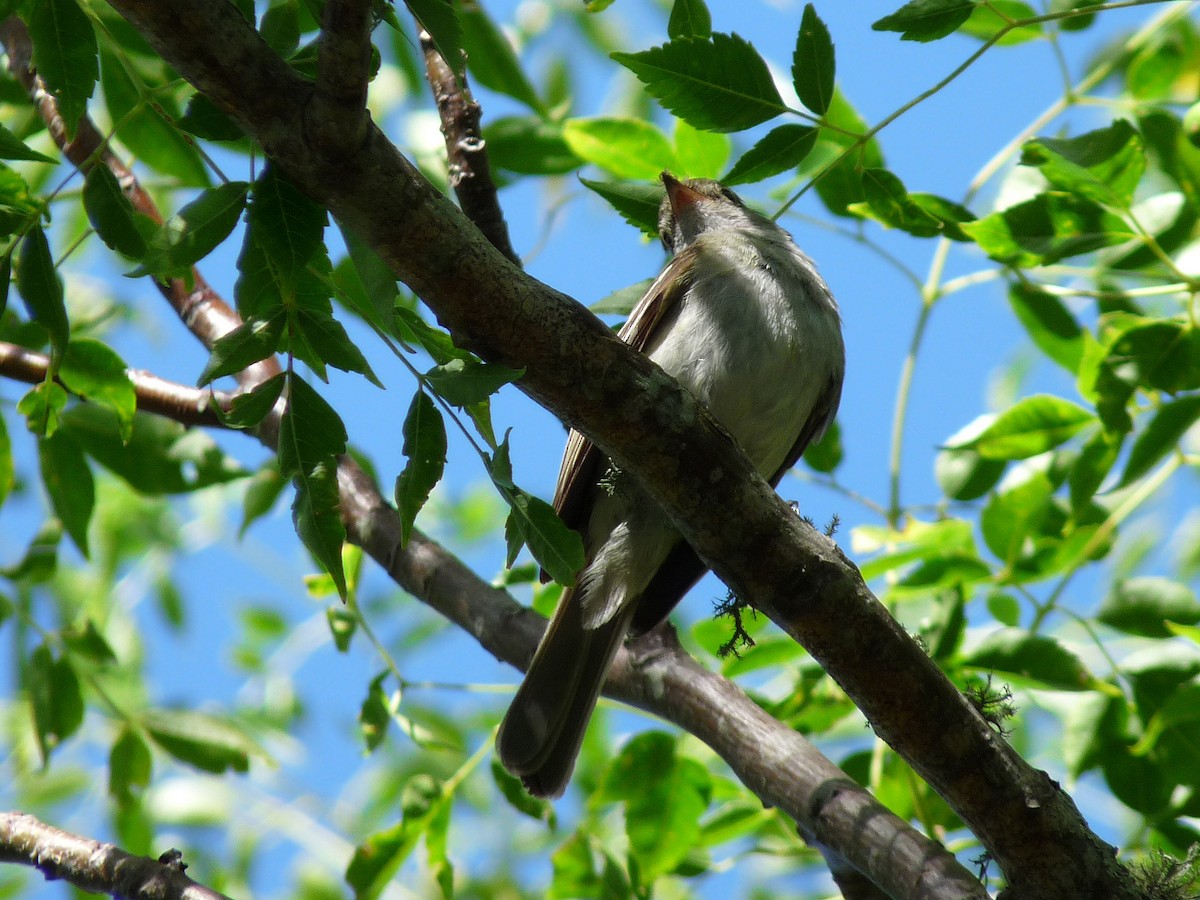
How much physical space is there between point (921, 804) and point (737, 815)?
22.9 inches

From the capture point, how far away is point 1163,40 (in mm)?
4008

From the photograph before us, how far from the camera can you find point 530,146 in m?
4.14

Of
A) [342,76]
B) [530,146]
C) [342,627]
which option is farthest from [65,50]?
[342,627]

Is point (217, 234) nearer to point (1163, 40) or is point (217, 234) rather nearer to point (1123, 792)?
point (1123, 792)

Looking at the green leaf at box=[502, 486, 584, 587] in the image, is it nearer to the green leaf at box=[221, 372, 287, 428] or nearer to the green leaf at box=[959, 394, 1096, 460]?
the green leaf at box=[221, 372, 287, 428]

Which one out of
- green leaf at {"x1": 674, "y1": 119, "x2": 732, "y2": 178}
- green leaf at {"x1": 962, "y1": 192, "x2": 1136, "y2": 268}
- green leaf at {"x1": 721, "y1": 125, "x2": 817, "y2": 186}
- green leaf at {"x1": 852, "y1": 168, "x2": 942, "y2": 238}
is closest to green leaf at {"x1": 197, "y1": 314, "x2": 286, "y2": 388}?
green leaf at {"x1": 721, "y1": 125, "x2": 817, "y2": 186}

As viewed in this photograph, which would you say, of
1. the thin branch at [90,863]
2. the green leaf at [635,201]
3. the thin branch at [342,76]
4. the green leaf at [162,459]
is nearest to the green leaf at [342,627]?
the green leaf at [162,459]

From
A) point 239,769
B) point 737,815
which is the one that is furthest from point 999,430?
point 239,769

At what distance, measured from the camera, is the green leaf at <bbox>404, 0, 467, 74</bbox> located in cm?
211

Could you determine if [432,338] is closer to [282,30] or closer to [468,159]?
[282,30]

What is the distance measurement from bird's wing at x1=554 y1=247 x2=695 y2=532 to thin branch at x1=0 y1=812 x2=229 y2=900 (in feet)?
5.39

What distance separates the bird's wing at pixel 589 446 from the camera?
392 centimetres

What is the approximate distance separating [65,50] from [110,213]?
0.30m

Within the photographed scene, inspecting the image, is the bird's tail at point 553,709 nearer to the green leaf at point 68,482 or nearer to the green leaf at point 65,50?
the green leaf at point 68,482
